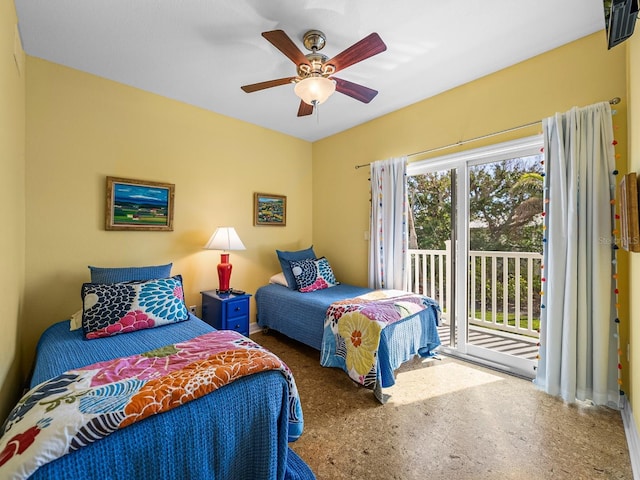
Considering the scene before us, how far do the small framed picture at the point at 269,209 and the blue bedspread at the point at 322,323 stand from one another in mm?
853

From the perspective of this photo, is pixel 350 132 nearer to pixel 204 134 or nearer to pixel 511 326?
pixel 204 134

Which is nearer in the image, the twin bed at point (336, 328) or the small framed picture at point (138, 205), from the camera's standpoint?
the twin bed at point (336, 328)

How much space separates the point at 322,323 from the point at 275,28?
2298 mm

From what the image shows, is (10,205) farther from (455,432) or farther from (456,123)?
(456,123)

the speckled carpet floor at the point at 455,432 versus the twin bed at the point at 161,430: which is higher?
the twin bed at the point at 161,430

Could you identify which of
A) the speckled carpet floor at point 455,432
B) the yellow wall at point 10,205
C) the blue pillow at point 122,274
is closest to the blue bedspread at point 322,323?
the speckled carpet floor at point 455,432

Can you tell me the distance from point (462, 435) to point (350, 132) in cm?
332

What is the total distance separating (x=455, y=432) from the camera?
69.5 inches

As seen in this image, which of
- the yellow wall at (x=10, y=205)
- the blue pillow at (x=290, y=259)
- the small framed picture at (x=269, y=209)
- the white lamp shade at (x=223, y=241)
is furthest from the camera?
the small framed picture at (x=269, y=209)

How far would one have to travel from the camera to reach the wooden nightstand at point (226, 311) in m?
2.79

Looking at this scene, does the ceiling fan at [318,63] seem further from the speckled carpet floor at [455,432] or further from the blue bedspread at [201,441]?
the speckled carpet floor at [455,432]

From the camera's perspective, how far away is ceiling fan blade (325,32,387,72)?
1592mm

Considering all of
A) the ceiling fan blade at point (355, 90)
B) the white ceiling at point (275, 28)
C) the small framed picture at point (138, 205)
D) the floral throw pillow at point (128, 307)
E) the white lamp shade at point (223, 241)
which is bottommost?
the floral throw pillow at point (128, 307)

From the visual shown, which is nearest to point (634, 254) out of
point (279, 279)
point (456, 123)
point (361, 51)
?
point (456, 123)
